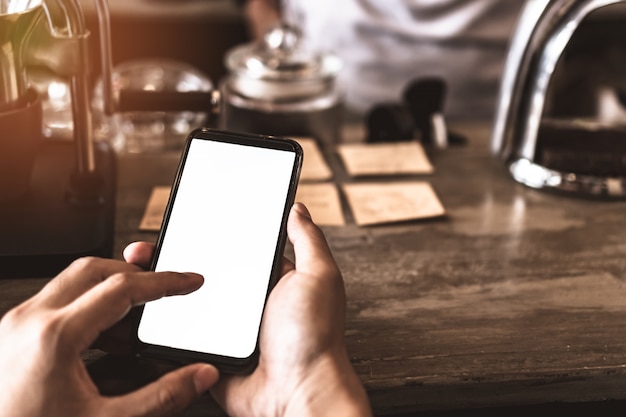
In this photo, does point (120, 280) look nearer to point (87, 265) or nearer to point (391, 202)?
point (87, 265)

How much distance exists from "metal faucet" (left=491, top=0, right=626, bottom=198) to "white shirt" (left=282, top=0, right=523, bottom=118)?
1.32 feet

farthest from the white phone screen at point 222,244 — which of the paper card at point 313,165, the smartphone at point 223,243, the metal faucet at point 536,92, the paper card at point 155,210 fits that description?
the metal faucet at point 536,92

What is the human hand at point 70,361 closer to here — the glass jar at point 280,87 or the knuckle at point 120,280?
the knuckle at point 120,280

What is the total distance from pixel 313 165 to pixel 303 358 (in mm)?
441

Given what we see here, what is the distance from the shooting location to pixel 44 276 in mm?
667

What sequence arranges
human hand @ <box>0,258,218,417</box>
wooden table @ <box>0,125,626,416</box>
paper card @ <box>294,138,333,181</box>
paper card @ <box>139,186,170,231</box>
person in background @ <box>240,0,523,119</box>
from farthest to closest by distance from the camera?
person in background @ <box>240,0,523,119</box> < paper card @ <box>294,138,333,181</box> < paper card @ <box>139,186,170,231</box> < wooden table @ <box>0,125,626,416</box> < human hand @ <box>0,258,218,417</box>

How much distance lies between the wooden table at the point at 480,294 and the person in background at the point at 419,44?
0.45 metres

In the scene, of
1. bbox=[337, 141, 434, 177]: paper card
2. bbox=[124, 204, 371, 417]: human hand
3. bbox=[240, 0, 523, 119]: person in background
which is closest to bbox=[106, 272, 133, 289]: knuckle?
bbox=[124, 204, 371, 417]: human hand

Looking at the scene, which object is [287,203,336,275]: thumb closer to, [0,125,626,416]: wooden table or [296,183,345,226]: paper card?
[0,125,626,416]: wooden table

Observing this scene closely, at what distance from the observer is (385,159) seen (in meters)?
0.94

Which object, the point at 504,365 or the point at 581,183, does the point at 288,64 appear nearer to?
the point at 581,183

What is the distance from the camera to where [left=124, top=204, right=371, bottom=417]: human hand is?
0.51 m

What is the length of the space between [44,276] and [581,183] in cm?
59

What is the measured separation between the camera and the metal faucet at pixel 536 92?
83 cm
